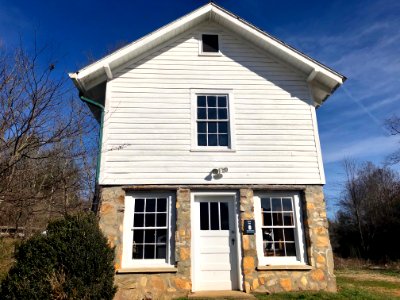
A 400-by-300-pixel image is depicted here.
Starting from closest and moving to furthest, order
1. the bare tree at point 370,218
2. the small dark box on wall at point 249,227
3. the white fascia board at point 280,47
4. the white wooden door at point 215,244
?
the white wooden door at point 215,244 → the small dark box on wall at point 249,227 → the white fascia board at point 280,47 → the bare tree at point 370,218

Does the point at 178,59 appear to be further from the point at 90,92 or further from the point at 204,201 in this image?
the point at 204,201

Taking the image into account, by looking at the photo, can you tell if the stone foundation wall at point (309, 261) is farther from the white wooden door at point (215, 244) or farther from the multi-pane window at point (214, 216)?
the multi-pane window at point (214, 216)

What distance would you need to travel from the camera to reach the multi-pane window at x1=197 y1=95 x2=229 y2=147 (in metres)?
8.82

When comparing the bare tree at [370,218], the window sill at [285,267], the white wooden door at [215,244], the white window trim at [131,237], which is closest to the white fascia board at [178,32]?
the white window trim at [131,237]

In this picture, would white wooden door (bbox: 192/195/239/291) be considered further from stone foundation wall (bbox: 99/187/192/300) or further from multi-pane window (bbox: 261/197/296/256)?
multi-pane window (bbox: 261/197/296/256)

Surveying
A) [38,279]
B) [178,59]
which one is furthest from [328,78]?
[38,279]

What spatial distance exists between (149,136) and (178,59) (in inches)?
97.3

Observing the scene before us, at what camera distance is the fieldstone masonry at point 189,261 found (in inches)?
296

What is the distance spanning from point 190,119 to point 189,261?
361cm

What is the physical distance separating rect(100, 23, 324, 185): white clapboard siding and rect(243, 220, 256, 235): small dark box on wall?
39.8 inches

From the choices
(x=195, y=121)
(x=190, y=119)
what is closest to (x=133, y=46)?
(x=190, y=119)

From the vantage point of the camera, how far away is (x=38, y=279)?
5500mm

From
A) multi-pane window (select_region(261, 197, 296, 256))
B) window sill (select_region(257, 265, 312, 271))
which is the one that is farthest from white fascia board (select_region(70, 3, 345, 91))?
window sill (select_region(257, 265, 312, 271))

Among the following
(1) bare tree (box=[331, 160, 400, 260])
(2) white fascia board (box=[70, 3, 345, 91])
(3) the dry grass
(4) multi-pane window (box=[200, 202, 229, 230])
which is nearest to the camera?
(4) multi-pane window (box=[200, 202, 229, 230])
